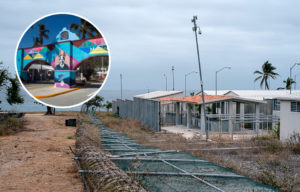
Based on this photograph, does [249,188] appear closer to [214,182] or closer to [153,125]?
[214,182]

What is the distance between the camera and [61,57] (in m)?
14.8

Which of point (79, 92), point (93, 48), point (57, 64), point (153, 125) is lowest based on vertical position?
point (153, 125)

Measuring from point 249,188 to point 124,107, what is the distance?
3144 cm

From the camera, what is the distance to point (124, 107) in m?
37.6

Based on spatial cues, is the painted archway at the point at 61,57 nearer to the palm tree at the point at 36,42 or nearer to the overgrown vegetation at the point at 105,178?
the palm tree at the point at 36,42

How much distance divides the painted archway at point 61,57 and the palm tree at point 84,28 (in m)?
0.55

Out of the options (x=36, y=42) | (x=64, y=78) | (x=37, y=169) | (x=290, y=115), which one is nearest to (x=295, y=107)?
(x=290, y=115)

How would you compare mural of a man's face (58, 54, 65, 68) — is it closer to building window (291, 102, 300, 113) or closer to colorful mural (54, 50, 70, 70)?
colorful mural (54, 50, 70, 70)

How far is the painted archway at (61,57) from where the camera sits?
1473 cm

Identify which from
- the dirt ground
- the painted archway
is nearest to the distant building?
the painted archway

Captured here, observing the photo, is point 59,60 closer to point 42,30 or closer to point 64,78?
point 64,78

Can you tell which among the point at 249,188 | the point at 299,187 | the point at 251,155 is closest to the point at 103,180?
the point at 249,188

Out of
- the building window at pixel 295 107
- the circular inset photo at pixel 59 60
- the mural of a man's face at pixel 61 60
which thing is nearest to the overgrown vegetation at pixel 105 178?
the circular inset photo at pixel 59 60

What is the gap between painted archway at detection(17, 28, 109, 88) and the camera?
1473cm
